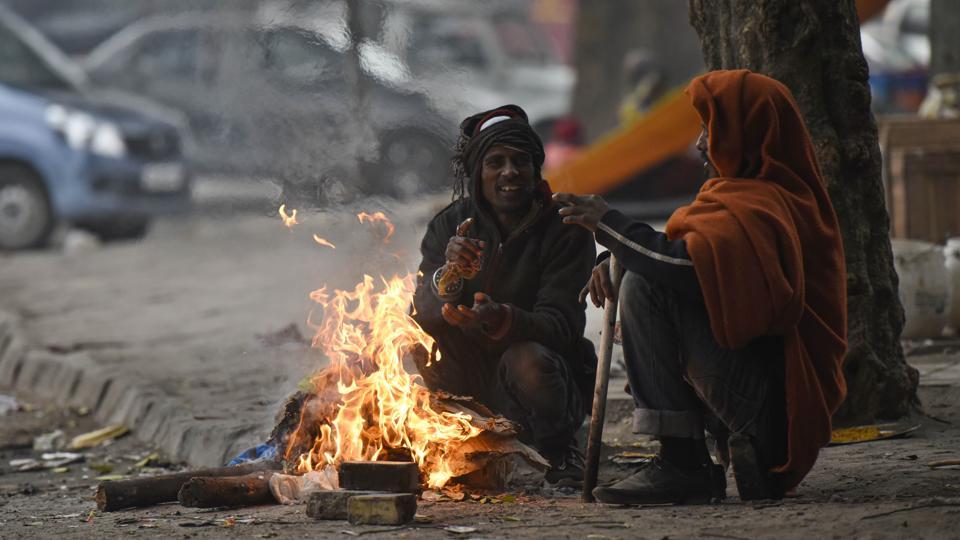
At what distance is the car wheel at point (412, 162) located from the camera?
46.6 feet

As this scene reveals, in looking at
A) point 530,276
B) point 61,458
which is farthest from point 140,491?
point 61,458

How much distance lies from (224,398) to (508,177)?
3004 mm

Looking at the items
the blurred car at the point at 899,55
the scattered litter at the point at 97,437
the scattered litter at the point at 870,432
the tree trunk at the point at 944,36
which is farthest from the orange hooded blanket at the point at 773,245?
the blurred car at the point at 899,55

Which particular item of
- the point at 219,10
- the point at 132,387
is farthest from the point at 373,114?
the point at 132,387

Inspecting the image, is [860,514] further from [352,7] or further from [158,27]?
[158,27]

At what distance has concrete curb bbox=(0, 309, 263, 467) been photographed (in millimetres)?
7203

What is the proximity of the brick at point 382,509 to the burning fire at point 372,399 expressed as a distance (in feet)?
2.12

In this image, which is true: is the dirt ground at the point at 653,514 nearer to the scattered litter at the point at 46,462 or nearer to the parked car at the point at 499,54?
the scattered litter at the point at 46,462

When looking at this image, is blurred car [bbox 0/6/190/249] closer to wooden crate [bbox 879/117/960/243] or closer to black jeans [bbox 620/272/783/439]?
wooden crate [bbox 879/117/960/243]

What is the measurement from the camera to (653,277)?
15.5 feet

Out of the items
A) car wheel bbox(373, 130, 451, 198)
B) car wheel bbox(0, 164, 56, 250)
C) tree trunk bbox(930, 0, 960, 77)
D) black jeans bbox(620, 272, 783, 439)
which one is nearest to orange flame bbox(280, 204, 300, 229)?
black jeans bbox(620, 272, 783, 439)

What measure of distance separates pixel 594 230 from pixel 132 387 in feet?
14.9

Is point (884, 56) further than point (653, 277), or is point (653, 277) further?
point (884, 56)

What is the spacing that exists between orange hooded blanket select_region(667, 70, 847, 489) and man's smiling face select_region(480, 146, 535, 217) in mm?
1069
